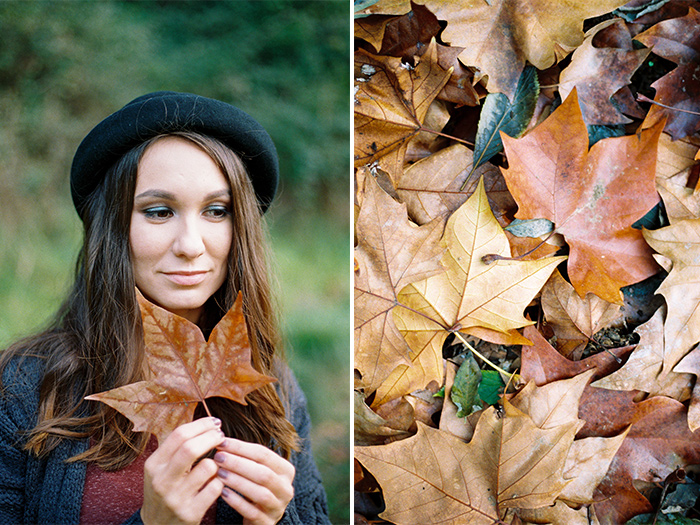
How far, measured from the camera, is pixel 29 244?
557 millimetres

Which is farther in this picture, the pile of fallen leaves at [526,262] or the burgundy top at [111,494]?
the pile of fallen leaves at [526,262]

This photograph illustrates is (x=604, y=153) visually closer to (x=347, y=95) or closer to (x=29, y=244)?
(x=347, y=95)

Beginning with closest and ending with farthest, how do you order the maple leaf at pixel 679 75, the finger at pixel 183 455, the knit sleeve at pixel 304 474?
the finger at pixel 183 455, the knit sleeve at pixel 304 474, the maple leaf at pixel 679 75

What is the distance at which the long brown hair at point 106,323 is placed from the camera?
0.54 metres

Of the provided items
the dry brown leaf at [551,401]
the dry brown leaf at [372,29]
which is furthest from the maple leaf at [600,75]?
the dry brown leaf at [551,401]

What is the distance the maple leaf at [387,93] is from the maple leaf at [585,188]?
14cm

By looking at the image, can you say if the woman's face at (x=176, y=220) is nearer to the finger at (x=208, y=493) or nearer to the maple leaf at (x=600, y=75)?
the finger at (x=208, y=493)

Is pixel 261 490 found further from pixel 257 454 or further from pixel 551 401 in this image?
pixel 551 401

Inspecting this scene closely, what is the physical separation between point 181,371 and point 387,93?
460 mm

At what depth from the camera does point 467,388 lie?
2.33ft

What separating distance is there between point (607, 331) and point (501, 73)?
1.35 feet

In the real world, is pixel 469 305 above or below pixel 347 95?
below

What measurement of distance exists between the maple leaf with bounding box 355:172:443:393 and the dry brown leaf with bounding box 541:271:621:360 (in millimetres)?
190

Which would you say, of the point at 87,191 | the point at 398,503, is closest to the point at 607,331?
the point at 398,503
